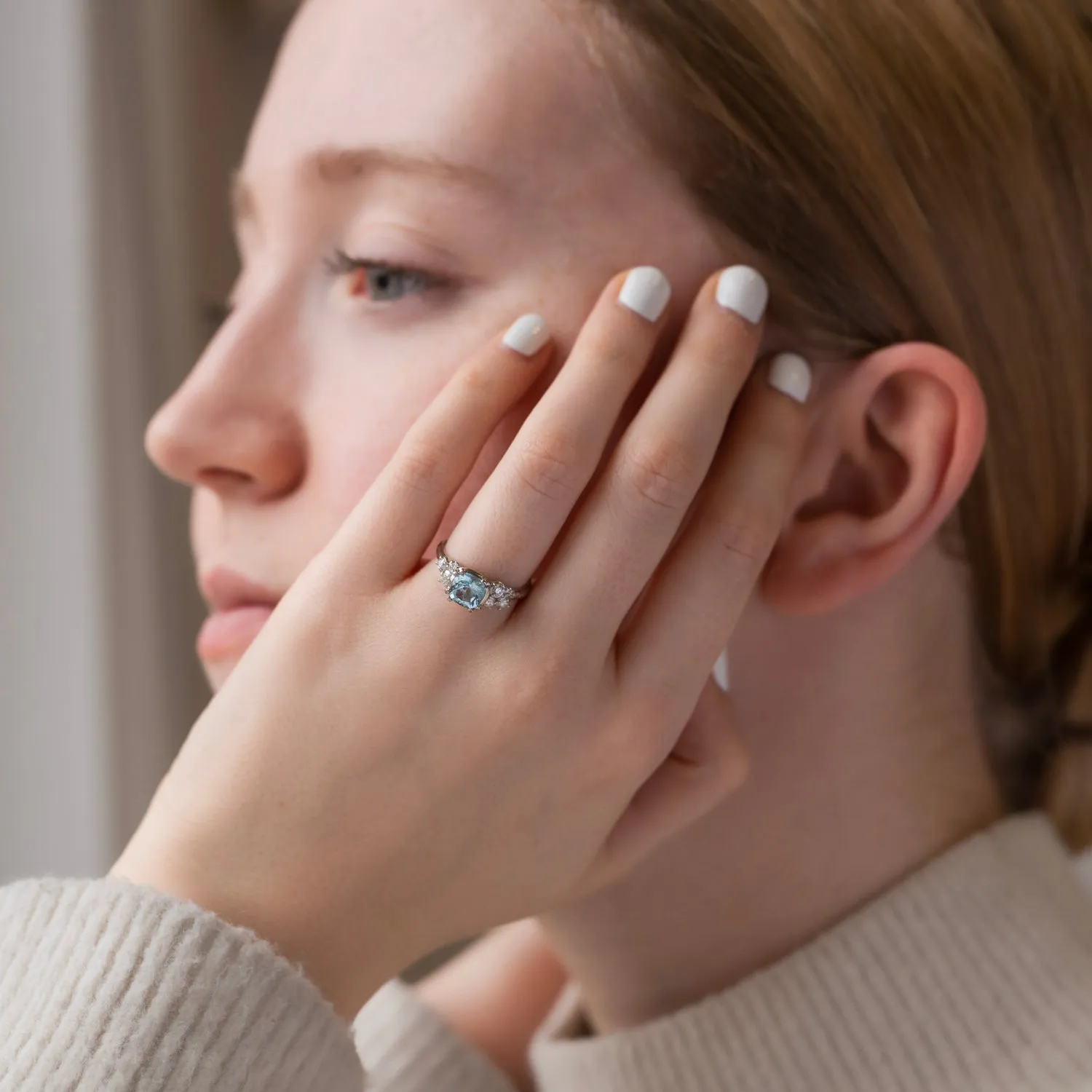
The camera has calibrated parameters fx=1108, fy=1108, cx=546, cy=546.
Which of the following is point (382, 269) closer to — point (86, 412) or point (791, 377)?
point (791, 377)

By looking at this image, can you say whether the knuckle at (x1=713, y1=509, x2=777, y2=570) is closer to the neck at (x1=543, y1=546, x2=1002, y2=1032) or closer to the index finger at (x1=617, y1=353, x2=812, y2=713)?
the index finger at (x1=617, y1=353, x2=812, y2=713)

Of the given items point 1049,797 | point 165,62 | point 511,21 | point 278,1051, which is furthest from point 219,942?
point 165,62

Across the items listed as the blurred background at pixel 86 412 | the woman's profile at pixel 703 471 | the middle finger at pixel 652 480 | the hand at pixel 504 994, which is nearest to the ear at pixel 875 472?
the woman's profile at pixel 703 471

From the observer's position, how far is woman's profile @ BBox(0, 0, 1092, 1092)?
660mm

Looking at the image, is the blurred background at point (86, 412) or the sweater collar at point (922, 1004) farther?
the blurred background at point (86, 412)

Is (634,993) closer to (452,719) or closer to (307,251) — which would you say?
(452,719)

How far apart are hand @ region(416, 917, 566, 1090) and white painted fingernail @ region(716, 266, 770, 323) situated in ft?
2.22

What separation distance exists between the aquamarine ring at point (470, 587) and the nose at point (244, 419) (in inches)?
6.5

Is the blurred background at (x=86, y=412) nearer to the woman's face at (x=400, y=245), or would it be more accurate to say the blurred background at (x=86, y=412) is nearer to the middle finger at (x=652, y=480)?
the woman's face at (x=400, y=245)

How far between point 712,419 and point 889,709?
0.98 ft

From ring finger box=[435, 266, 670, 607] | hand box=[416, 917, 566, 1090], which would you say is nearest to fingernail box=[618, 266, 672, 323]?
ring finger box=[435, 266, 670, 607]

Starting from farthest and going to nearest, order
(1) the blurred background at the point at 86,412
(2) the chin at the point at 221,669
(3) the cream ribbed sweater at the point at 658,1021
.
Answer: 1. (1) the blurred background at the point at 86,412
2. (2) the chin at the point at 221,669
3. (3) the cream ribbed sweater at the point at 658,1021

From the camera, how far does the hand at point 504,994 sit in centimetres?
110

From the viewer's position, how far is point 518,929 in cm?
123
